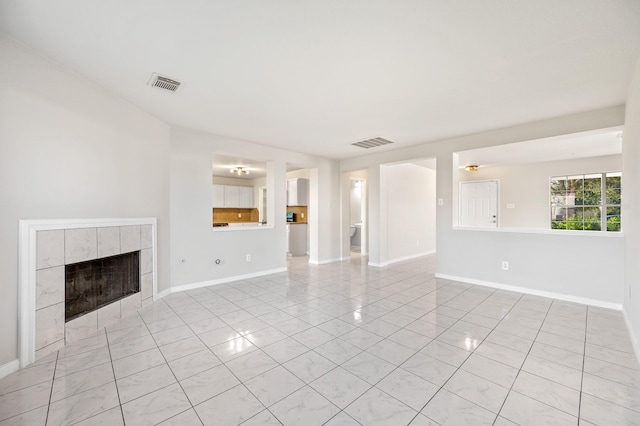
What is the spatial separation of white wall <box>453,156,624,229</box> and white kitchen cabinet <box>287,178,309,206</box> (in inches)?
199

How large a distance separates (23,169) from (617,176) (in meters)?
9.46

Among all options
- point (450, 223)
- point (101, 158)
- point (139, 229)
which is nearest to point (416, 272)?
point (450, 223)

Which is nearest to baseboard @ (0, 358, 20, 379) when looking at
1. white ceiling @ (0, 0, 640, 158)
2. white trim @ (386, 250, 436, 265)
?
white ceiling @ (0, 0, 640, 158)

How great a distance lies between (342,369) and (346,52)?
8.15 feet

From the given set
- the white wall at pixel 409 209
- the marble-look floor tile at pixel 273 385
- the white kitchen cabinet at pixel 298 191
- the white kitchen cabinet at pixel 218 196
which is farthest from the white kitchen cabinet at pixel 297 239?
the marble-look floor tile at pixel 273 385

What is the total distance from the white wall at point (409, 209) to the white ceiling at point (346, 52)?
9.89 ft

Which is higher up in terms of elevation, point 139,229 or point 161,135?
point 161,135

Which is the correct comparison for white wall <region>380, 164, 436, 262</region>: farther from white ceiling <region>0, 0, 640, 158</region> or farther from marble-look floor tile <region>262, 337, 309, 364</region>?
marble-look floor tile <region>262, 337, 309, 364</region>

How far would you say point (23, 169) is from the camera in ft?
6.91

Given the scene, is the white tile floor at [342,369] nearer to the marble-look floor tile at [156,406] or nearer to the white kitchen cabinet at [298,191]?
the marble-look floor tile at [156,406]

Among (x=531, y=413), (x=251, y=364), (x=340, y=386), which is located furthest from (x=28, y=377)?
(x=531, y=413)

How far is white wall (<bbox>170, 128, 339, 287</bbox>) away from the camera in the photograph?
405 centimetres

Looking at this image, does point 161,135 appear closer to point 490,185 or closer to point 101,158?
point 101,158

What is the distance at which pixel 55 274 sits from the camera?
7.68 ft
